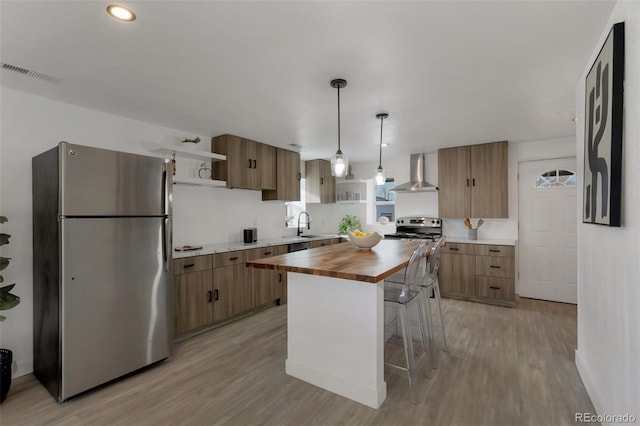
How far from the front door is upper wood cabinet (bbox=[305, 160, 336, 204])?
3.21 m

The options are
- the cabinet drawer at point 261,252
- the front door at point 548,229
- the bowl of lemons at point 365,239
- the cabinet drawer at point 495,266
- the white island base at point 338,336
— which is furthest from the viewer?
the front door at point 548,229

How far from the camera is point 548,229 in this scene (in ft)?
14.6

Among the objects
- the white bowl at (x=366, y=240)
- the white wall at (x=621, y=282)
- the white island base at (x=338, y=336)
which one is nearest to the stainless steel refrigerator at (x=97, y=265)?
the white island base at (x=338, y=336)

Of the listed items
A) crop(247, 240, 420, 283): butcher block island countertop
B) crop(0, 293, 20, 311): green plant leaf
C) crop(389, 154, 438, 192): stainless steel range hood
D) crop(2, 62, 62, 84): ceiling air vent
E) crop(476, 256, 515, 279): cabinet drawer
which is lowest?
crop(476, 256, 515, 279): cabinet drawer

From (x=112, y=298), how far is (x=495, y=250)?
448 cm

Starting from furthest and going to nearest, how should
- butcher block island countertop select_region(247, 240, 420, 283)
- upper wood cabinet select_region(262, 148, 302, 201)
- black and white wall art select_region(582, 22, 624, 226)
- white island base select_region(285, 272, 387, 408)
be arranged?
upper wood cabinet select_region(262, 148, 302, 201) < white island base select_region(285, 272, 387, 408) < butcher block island countertop select_region(247, 240, 420, 283) < black and white wall art select_region(582, 22, 624, 226)

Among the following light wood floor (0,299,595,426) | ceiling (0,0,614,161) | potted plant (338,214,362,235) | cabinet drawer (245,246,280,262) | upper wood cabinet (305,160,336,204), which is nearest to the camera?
ceiling (0,0,614,161)

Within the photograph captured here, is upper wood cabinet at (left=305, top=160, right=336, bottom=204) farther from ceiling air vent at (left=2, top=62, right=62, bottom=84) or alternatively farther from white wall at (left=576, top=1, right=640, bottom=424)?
white wall at (left=576, top=1, right=640, bottom=424)

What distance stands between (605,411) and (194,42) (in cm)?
332

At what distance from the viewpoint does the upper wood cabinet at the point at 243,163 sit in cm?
396

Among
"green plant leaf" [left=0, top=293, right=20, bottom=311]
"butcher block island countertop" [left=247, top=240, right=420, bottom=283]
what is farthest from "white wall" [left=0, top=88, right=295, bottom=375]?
"butcher block island countertop" [left=247, top=240, right=420, bottom=283]

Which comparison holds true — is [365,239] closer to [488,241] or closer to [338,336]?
[338,336]

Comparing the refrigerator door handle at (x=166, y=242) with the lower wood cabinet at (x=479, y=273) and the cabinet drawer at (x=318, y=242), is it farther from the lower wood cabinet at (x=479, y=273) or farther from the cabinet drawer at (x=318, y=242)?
the lower wood cabinet at (x=479, y=273)

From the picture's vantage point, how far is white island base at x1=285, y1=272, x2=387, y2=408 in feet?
6.76
